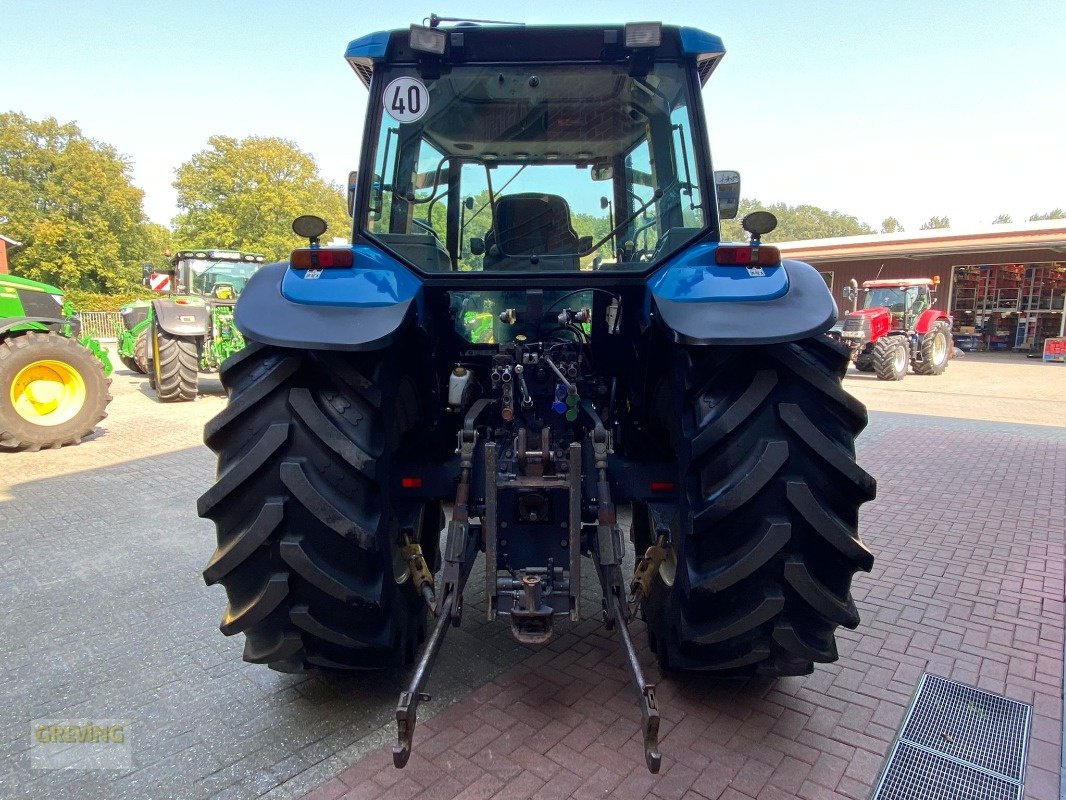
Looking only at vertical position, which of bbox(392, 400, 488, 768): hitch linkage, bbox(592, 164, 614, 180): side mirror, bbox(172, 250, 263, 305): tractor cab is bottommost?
bbox(392, 400, 488, 768): hitch linkage

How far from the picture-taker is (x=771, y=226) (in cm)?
254

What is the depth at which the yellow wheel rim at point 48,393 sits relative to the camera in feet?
24.6

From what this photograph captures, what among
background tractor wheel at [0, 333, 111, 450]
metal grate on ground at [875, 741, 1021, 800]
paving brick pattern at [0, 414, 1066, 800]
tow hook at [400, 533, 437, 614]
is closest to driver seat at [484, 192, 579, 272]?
tow hook at [400, 533, 437, 614]

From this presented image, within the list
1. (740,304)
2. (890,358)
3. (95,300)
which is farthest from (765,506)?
(95,300)

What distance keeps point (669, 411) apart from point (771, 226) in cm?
79

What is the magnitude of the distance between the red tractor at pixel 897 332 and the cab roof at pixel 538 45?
564 inches

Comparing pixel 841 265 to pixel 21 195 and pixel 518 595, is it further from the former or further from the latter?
pixel 21 195

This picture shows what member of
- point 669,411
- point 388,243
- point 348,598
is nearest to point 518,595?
point 348,598

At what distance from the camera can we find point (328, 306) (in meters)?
2.31

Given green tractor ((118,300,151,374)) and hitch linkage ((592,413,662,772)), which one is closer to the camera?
hitch linkage ((592,413,662,772))

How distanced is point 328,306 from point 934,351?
58.5 ft

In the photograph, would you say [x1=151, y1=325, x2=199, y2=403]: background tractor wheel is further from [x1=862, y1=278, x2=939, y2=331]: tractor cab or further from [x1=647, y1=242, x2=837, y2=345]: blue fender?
[x1=862, y1=278, x2=939, y2=331]: tractor cab

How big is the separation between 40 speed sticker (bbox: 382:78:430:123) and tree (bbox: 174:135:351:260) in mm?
39071

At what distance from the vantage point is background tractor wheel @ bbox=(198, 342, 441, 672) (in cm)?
224
